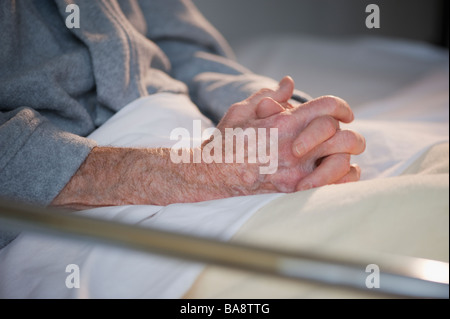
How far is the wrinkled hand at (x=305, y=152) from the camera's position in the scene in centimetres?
53

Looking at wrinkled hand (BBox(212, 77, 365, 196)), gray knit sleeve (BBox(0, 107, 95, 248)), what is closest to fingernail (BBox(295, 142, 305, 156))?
wrinkled hand (BBox(212, 77, 365, 196))

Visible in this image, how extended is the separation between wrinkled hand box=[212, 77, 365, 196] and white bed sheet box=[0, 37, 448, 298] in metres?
0.04

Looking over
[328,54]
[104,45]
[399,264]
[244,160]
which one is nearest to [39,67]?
[104,45]

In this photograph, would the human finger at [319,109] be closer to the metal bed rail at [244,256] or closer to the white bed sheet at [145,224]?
the white bed sheet at [145,224]

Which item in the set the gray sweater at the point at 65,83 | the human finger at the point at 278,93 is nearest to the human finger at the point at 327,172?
the human finger at the point at 278,93

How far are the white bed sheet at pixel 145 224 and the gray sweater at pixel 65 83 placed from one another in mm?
60

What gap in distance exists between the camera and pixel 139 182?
555 millimetres

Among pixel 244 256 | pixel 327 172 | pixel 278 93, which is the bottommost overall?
pixel 244 256

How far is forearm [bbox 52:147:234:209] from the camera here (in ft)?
1.80

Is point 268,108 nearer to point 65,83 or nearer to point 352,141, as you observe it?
point 352,141

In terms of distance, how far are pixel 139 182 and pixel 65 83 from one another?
273mm

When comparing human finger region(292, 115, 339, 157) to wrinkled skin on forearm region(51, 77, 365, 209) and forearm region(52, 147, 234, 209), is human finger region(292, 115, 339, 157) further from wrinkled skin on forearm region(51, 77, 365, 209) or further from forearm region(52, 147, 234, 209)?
forearm region(52, 147, 234, 209)

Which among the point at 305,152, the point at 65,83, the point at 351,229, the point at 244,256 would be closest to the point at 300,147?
the point at 305,152
